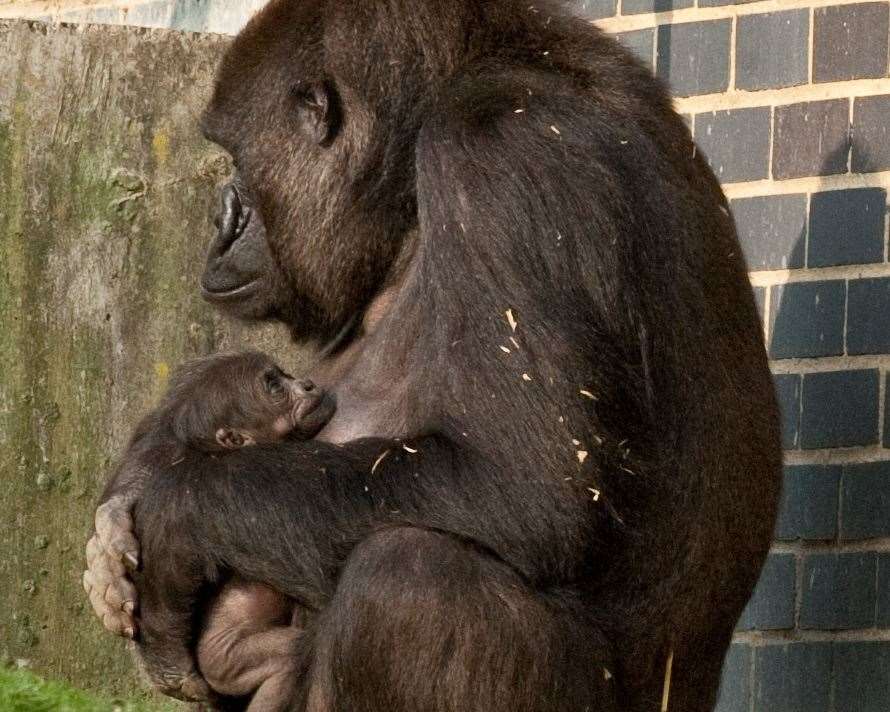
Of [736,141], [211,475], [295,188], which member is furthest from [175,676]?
[736,141]

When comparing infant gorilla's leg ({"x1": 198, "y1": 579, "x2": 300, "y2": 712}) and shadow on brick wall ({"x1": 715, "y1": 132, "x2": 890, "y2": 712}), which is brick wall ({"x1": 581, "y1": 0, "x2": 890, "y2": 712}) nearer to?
shadow on brick wall ({"x1": 715, "y1": 132, "x2": 890, "y2": 712})

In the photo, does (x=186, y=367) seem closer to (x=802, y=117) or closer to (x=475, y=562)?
(x=475, y=562)

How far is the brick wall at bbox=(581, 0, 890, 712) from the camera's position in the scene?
5.54 meters

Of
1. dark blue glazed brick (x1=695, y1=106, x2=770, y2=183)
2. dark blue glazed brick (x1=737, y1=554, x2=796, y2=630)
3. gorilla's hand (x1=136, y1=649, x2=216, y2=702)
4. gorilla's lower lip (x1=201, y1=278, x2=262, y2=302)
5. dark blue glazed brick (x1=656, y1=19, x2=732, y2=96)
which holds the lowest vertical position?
dark blue glazed brick (x1=737, y1=554, x2=796, y2=630)

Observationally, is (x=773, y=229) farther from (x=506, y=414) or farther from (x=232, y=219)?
(x=506, y=414)

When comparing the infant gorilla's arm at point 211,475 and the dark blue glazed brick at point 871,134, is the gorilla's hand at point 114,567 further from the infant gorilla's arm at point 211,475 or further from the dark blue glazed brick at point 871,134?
the dark blue glazed brick at point 871,134

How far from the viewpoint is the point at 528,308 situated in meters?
4.22

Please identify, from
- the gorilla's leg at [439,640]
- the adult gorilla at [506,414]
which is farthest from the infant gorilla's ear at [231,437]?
the gorilla's leg at [439,640]

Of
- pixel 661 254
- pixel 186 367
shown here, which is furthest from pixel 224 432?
pixel 661 254

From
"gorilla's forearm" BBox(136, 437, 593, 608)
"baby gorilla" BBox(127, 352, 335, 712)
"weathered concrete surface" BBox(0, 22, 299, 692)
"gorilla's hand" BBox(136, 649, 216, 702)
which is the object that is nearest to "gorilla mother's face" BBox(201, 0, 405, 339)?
"baby gorilla" BBox(127, 352, 335, 712)

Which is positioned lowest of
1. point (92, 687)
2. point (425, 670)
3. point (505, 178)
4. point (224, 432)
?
point (92, 687)

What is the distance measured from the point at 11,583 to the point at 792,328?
2.54 metres

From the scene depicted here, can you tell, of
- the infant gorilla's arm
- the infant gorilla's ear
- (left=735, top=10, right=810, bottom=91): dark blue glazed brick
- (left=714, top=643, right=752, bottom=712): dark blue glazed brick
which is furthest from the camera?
(left=714, top=643, right=752, bottom=712): dark blue glazed brick

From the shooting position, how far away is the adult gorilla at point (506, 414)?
417 centimetres
